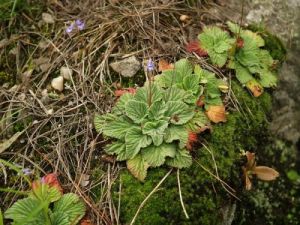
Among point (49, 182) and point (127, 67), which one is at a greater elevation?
point (127, 67)

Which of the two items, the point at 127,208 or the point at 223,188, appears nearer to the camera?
A: the point at 127,208

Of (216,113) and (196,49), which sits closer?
(216,113)

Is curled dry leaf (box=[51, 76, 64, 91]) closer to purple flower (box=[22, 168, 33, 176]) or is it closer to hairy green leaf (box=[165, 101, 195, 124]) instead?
purple flower (box=[22, 168, 33, 176])

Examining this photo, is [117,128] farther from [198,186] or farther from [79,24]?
[79,24]

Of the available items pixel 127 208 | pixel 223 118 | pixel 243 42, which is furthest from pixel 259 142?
pixel 127 208

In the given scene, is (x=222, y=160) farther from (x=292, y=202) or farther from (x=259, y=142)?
(x=292, y=202)

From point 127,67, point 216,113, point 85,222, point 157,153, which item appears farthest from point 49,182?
point 216,113
